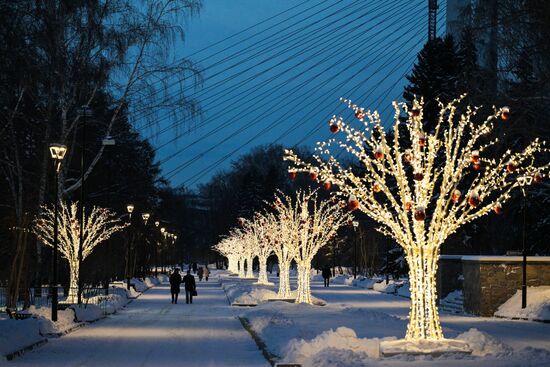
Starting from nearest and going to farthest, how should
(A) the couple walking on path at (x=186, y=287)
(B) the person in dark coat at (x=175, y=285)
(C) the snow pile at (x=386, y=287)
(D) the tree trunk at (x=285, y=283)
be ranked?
1. (D) the tree trunk at (x=285, y=283)
2. (A) the couple walking on path at (x=186, y=287)
3. (B) the person in dark coat at (x=175, y=285)
4. (C) the snow pile at (x=386, y=287)

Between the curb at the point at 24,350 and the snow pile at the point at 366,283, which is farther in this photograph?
the snow pile at the point at 366,283

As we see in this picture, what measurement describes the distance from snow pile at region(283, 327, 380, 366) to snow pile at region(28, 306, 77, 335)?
357 inches

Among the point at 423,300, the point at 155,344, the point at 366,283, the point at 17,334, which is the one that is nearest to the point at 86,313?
the point at 155,344

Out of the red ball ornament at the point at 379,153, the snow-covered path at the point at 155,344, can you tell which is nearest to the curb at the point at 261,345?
the snow-covered path at the point at 155,344

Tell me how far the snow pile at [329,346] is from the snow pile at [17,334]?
563cm

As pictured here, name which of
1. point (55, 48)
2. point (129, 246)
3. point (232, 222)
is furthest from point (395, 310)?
point (232, 222)

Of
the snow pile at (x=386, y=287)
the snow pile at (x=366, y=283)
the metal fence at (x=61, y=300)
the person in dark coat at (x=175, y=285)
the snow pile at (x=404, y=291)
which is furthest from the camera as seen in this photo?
the snow pile at (x=366, y=283)

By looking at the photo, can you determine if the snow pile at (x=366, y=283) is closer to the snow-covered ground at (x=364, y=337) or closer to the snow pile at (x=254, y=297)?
the snow pile at (x=254, y=297)

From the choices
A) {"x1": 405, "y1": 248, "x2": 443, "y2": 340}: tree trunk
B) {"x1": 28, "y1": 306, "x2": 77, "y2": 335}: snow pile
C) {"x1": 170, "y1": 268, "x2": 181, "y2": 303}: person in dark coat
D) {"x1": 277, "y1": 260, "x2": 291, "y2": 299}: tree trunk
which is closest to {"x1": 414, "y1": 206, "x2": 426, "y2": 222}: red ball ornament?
{"x1": 405, "y1": 248, "x2": 443, "y2": 340}: tree trunk

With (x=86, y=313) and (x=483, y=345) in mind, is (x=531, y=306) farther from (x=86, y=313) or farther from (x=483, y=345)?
(x=483, y=345)

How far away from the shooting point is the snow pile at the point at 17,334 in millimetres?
18656

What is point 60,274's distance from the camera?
6103cm

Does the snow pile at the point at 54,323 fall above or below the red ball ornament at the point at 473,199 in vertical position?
below

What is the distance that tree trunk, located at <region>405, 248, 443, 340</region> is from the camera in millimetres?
18016
